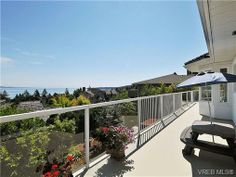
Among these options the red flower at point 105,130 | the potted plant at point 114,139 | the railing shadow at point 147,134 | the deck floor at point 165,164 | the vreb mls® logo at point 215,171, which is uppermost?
the red flower at point 105,130

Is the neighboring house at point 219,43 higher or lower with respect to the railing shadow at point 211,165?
higher

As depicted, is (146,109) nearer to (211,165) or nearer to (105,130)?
(105,130)

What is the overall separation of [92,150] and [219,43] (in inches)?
172

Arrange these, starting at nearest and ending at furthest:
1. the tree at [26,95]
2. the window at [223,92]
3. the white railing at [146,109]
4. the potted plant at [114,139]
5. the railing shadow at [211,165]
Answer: the railing shadow at [211,165]
the white railing at [146,109]
the potted plant at [114,139]
the window at [223,92]
the tree at [26,95]

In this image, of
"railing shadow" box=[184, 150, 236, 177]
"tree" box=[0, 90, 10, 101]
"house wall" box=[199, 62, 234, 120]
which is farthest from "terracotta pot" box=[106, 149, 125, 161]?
"tree" box=[0, 90, 10, 101]

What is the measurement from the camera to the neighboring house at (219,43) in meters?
2.58

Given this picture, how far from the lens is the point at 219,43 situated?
190 inches

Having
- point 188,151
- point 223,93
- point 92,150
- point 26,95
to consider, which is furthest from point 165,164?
point 26,95

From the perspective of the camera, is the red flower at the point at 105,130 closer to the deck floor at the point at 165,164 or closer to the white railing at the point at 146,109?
the white railing at the point at 146,109

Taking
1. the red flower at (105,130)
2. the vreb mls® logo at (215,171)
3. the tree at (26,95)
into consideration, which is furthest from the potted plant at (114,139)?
the tree at (26,95)

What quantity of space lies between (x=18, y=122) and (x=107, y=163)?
191 cm

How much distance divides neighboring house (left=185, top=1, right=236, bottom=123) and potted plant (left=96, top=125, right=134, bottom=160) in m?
2.59

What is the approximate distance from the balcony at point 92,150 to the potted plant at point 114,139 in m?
0.17

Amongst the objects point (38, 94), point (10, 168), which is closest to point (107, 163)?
point (10, 168)
